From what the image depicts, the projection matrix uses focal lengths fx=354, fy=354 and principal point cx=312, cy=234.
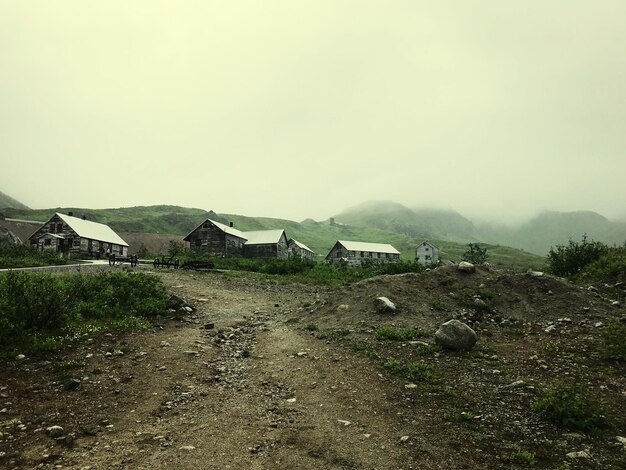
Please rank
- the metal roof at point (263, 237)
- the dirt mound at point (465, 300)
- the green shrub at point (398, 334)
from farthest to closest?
the metal roof at point (263, 237), the dirt mound at point (465, 300), the green shrub at point (398, 334)

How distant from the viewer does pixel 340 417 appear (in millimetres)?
7211

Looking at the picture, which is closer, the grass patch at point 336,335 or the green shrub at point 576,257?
the grass patch at point 336,335

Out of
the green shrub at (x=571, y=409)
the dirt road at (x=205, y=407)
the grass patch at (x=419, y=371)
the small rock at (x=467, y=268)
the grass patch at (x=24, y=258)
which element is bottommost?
the grass patch at (x=24, y=258)

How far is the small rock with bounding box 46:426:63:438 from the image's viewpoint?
253 inches

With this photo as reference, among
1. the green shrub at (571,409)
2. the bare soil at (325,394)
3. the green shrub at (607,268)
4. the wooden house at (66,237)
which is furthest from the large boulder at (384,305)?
the wooden house at (66,237)

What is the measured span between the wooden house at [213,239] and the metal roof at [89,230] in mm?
14198

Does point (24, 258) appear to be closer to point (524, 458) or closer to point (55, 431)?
point (55, 431)

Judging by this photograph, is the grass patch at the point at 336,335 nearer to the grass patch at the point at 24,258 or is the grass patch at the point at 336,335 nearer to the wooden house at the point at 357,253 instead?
the grass patch at the point at 24,258

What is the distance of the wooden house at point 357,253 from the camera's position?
94.4 metres

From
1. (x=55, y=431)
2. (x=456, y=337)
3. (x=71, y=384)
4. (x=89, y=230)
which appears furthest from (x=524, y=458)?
(x=89, y=230)

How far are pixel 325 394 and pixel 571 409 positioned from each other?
4.82 meters

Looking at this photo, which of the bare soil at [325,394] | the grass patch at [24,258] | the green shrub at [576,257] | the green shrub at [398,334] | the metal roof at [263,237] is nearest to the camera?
the bare soil at [325,394]

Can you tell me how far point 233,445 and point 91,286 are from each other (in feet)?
42.1

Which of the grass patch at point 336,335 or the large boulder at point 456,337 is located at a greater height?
the large boulder at point 456,337
